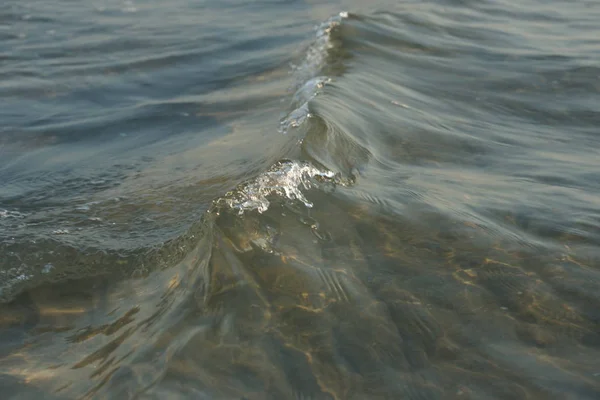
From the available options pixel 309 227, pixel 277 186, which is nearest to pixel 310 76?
pixel 277 186

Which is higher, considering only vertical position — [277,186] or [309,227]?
[277,186]

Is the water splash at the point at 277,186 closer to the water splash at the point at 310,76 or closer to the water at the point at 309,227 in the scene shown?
the water at the point at 309,227

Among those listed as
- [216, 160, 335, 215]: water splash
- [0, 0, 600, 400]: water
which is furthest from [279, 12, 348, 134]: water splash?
[216, 160, 335, 215]: water splash

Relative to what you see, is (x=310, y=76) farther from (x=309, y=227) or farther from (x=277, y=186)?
(x=309, y=227)

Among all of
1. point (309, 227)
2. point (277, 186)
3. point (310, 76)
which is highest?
point (310, 76)

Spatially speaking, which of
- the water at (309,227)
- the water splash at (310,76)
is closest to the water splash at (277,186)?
the water at (309,227)

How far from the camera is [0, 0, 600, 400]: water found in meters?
3.18

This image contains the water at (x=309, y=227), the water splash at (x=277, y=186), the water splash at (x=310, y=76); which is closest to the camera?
the water at (x=309, y=227)

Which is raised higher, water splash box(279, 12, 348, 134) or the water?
water splash box(279, 12, 348, 134)

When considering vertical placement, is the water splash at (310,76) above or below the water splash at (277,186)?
above

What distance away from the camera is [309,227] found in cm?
419

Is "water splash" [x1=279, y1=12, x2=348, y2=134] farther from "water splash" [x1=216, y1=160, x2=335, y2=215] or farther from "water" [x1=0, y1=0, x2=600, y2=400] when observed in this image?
"water splash" [x1=216, y1=160, x2=335, y2=215]

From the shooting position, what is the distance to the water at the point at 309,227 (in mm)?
3180

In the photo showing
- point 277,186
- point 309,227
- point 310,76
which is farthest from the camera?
point 310,76
